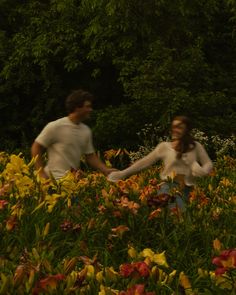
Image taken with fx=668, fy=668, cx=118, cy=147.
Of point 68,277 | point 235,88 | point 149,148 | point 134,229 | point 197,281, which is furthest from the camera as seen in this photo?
point 235,88

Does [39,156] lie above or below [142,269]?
below

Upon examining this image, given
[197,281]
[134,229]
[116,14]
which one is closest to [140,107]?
[116,14]

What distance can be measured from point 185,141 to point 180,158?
0.44ft

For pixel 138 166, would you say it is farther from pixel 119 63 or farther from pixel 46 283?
pixel 119 63

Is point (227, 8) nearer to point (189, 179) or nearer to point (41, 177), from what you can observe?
point (189, 179)

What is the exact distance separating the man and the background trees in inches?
217

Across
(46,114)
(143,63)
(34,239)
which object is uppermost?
(34,239)

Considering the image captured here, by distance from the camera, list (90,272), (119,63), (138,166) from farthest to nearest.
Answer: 1. (119,63)
2. (138,166)
3. (90,272)

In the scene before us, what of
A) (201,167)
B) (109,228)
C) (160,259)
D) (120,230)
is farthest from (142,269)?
(201,167)

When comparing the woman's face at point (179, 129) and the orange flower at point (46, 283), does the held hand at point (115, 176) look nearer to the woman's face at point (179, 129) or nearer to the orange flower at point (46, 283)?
the woman's face at point (179, 129)

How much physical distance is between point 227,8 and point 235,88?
1.58 m

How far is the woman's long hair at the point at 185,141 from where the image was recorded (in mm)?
4919

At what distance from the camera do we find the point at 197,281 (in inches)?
124

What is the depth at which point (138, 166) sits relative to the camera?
4.88 meters
